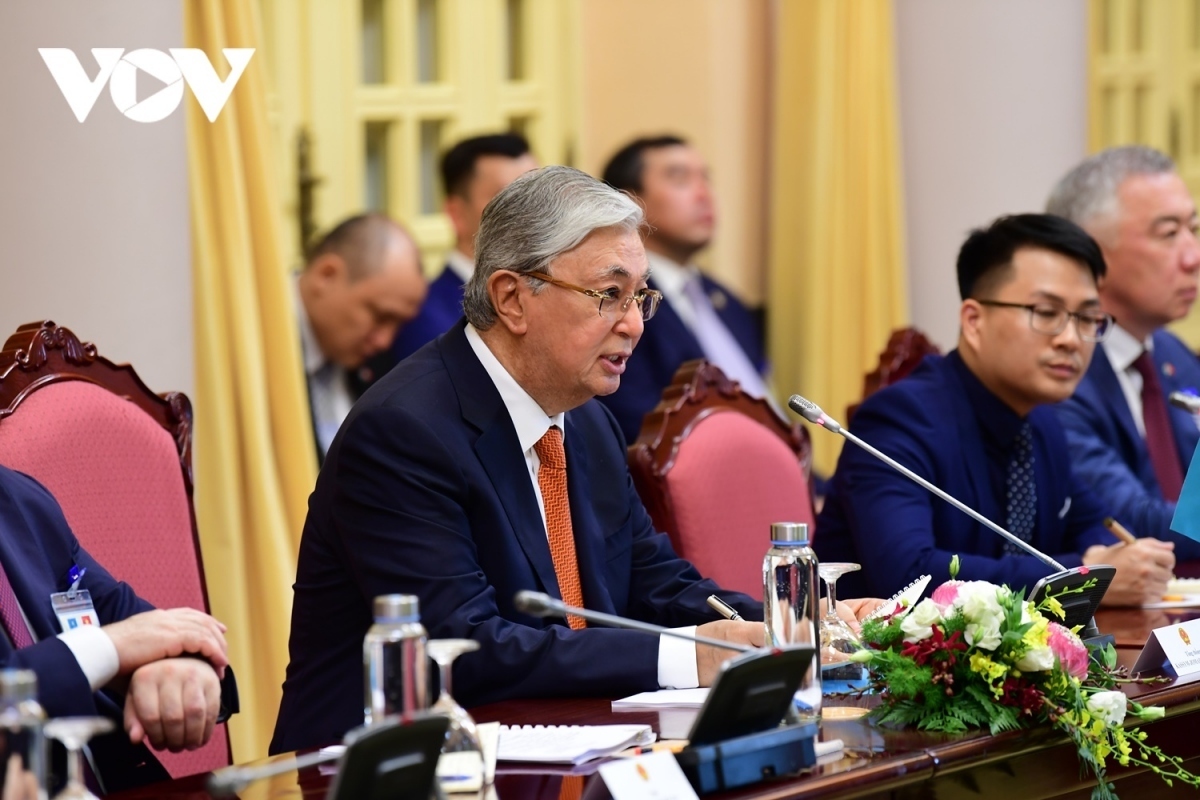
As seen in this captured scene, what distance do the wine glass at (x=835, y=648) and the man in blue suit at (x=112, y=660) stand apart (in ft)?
2.48

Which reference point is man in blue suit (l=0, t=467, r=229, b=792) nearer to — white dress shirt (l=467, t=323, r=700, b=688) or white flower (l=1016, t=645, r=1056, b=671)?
white dress shirt (l=467, t=323, r=700, b=688)

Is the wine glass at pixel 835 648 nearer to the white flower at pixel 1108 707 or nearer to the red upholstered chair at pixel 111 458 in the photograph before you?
the white flower at pixel 1108 707

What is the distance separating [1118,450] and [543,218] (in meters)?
1.88

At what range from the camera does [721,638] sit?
2.05 meters

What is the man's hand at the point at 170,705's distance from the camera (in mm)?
1865

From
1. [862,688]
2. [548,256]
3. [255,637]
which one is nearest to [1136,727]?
[862,688]

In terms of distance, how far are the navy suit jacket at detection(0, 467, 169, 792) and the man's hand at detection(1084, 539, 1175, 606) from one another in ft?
5.33

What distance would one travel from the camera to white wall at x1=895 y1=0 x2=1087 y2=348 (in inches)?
207

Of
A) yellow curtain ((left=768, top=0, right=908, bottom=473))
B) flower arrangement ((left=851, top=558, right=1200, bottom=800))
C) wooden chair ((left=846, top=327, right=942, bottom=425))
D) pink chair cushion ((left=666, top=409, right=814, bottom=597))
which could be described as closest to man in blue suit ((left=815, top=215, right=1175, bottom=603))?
pink chair cushion ((left=666, top=409, right=814, bottom=597))

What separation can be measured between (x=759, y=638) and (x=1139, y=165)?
2.39 m

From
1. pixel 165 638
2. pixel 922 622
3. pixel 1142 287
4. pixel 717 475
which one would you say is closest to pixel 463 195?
pixel 1142 287

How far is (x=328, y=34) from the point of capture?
518cm

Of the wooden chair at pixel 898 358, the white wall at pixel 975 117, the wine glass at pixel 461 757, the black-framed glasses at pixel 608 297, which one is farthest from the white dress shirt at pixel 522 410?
the white wall at pixel 975 117

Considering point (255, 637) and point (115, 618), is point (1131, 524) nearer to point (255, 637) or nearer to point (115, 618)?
point (255, 637)
